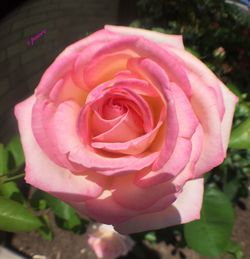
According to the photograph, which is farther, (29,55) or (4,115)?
Result: (29,55)

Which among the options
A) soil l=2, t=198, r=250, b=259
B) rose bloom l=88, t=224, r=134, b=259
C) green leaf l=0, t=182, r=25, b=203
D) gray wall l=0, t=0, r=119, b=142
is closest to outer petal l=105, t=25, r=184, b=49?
green leaf l=0, t=182, r=25, b=203

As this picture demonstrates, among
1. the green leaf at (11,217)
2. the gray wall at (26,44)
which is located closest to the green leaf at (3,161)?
the green leaf at (11,217)

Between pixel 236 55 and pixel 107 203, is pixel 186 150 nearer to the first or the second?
pixel 107 203

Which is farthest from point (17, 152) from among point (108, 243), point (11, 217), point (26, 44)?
point (26, 44)

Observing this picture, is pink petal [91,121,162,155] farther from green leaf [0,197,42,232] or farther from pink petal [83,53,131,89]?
green leaf [0,197,42,232]

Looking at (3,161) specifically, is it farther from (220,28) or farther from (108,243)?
(220,28)

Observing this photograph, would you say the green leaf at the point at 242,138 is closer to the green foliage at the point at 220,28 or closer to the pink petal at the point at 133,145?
the pink petal at the point at 133,145

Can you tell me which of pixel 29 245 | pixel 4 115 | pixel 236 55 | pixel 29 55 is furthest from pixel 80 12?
pixel 29 245
